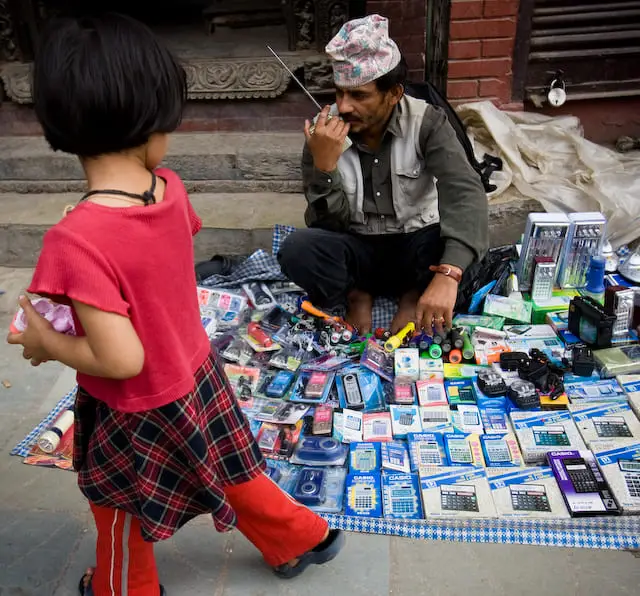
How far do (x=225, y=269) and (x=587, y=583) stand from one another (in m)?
2.06

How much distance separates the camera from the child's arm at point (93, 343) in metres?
0.98

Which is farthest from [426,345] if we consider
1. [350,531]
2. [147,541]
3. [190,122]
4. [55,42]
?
[190,122]

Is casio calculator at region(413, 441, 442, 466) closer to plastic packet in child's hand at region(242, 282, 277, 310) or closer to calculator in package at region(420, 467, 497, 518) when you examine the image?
calculator in package at region(420, 467, 497, 518)

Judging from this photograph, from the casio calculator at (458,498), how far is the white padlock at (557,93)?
234 cm

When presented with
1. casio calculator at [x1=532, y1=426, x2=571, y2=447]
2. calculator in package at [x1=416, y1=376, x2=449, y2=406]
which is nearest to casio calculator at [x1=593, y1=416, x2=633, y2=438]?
casio calculator at [x1=532, y1=426, x2=571, y2=447]

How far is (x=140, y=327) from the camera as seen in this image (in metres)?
1.06

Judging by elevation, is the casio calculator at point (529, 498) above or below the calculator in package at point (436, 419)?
above

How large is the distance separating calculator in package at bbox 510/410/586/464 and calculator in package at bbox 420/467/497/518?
18 centimetres

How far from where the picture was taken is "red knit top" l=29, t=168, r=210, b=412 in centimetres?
94

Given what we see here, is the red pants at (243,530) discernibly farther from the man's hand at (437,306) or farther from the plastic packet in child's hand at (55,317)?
the man's hand at (437,306)

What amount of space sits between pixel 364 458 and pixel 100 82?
4.42 ft

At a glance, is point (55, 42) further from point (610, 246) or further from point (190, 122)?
point (190, 122)

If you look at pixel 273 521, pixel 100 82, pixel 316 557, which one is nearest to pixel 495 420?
pixel 316 557

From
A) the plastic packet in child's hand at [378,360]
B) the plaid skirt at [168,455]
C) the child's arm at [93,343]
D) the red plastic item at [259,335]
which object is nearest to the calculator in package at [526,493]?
the plastic packet in child's hand at [378,360]
